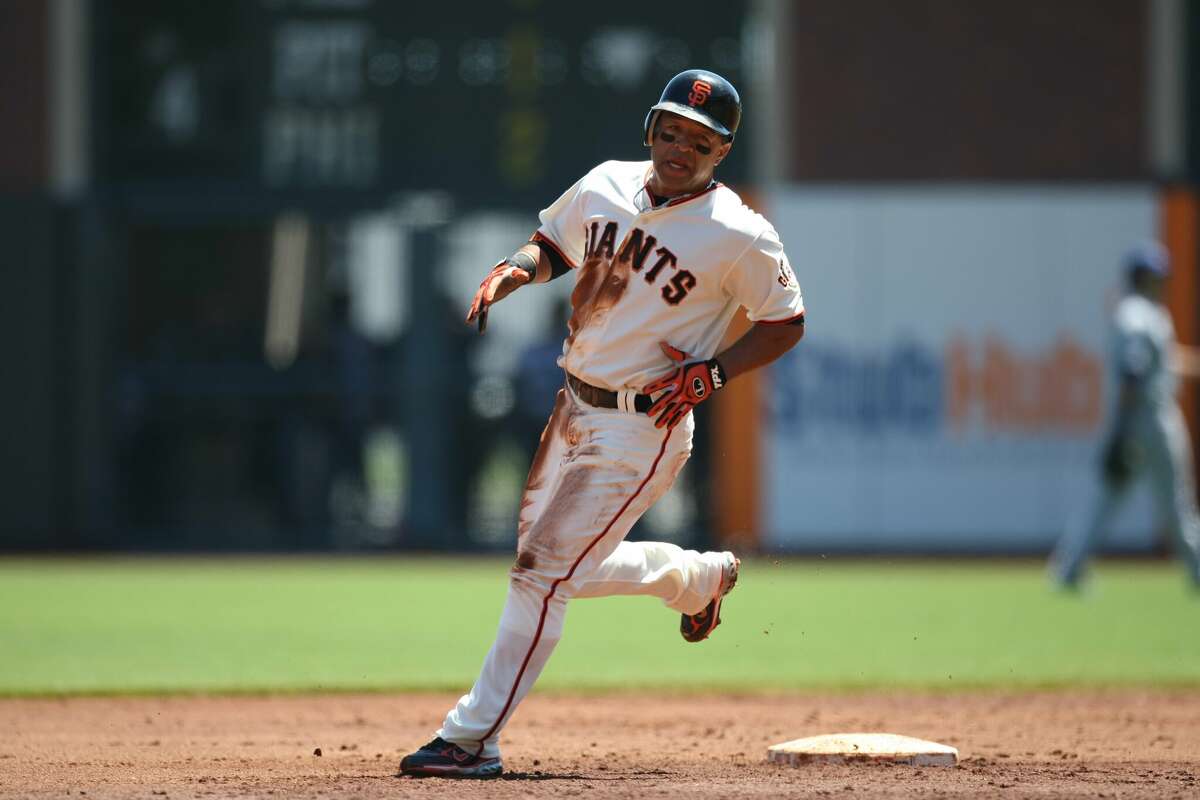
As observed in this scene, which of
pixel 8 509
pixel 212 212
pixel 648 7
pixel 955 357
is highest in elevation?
pixel 648 7

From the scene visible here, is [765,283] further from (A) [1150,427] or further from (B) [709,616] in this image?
(A) [1150,427]

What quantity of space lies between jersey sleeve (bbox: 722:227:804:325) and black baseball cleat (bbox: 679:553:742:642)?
100 cm

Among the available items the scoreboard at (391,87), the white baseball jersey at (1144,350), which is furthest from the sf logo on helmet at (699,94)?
the scoreboard at (391,87)

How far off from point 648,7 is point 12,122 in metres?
6.02

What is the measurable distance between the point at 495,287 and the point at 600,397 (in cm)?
50

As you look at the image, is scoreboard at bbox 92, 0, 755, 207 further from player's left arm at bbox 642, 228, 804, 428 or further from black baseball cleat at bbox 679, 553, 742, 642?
player's left arm at bbox 642, 228, 804, 428

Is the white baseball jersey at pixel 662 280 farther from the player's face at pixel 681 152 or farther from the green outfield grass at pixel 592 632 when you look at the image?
the green outfield grass at pixel 592 632

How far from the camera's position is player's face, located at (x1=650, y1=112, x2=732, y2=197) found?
6.34 metres

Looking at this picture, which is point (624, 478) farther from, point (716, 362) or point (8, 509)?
point (8, 509)

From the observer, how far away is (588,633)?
11.7 meters

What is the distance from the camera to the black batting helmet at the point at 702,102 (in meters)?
6.29

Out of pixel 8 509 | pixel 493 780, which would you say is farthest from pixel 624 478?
pixel 8 509

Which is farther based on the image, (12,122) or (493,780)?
(12,122)

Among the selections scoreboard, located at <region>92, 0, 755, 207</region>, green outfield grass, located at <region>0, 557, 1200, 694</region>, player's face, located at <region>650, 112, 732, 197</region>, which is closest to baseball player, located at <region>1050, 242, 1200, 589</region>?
green outfield grass, located at <region>0, 557, 1200, 694</region>
